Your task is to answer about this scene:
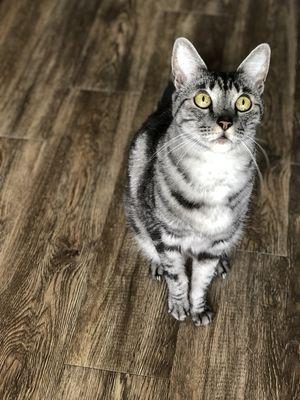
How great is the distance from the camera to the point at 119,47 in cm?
265

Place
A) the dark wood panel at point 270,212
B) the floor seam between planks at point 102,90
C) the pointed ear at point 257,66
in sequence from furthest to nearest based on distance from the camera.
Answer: the floor seam between planks at point 102,90 < the dark wood panel at point 270,212 < the pointed ear at point 257,66

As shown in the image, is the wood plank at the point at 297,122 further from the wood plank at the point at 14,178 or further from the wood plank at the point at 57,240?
the wood plank at the point at 14,178

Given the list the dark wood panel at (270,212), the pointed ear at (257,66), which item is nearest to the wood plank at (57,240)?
the dark wood panel at (270,212)

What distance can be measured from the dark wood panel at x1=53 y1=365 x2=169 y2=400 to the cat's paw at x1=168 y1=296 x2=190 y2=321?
0.68 ft

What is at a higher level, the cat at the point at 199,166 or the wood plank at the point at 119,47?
the cat at the point at 199,166

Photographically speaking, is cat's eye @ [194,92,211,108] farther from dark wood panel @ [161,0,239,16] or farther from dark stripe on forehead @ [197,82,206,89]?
dark wood panel @ [161,0,239,16]

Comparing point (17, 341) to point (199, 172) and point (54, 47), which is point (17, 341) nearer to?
point (199, 172)

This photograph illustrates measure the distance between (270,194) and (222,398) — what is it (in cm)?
81

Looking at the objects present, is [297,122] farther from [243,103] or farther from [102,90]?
[243,103]

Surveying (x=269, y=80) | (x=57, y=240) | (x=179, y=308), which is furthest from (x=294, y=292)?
(x=269, y=80)

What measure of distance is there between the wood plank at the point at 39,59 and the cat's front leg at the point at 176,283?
34.9 inches

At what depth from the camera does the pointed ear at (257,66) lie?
1.50m

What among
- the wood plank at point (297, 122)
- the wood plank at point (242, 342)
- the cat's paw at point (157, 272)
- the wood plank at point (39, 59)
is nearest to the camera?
the wood plank at point (242, 342)

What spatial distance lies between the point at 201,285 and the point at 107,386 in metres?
0.40
